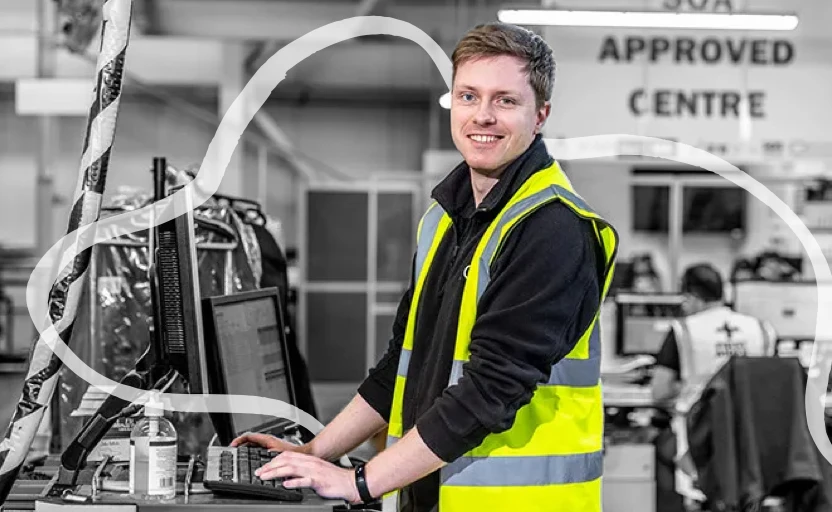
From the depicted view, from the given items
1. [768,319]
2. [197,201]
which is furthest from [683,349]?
[197,201]

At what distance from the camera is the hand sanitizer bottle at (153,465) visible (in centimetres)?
166

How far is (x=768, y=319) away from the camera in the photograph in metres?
6.21

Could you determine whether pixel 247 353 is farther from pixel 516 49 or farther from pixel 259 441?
pixel 516 49

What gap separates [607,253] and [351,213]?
8.59m

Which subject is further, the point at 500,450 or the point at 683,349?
the point at 683,349

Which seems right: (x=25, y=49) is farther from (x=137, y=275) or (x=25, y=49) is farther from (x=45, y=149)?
(x=137, y=275)

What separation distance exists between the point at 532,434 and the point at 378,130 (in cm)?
1273

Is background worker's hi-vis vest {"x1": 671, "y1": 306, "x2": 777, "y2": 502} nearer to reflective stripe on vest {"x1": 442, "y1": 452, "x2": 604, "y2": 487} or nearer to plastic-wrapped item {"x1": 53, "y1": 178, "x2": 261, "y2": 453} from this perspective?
plastic-wrapped item {"x1": 53, "y1": 178, "x2": 261, "y2": 453}

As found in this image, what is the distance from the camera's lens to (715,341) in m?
5.38

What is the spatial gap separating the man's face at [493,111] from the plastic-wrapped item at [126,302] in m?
1.26

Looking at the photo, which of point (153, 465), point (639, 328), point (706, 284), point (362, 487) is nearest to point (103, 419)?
point (153, 465)

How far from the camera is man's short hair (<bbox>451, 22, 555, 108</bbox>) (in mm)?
1712

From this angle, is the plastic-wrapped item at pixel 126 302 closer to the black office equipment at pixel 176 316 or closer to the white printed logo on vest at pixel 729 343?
the black office equipment at pixel 176 316
